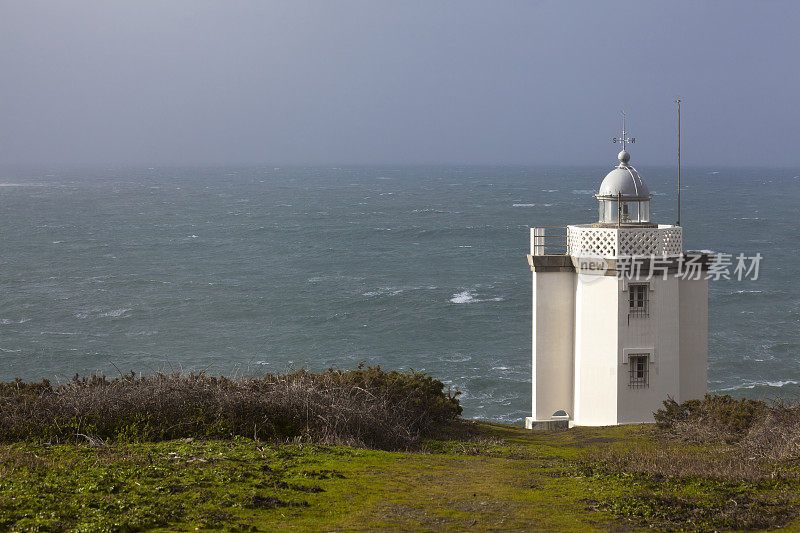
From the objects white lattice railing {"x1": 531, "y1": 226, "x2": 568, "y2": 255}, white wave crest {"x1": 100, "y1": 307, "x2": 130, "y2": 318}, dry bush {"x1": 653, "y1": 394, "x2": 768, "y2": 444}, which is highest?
white lattice railing {"x1": 531, "y1": 226, "x2": 568, "y2": 255}

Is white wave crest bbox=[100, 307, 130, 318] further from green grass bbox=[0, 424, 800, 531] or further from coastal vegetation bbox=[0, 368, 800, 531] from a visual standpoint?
green grass bbox=[0, 424, 800, 531]

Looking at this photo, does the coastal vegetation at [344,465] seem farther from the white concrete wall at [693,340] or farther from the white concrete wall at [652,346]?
the white concrete wall at [693,340]

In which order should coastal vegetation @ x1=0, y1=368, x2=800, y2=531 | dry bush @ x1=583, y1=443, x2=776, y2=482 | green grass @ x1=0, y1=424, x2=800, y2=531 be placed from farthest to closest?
1. dry bush @ x1=583, y1=443, x2=776, y2=482
2. coastal vegetation @ x1=0, y1=368, x2=800, y2=531
3. green grass @ x1=0, y1=424, x2=800, y2=531

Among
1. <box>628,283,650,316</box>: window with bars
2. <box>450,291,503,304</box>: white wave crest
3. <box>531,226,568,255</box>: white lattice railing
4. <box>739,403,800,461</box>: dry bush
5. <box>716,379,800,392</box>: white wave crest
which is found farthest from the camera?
<box>450,291,503,304</box>: white wave crest

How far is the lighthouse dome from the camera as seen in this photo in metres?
19.6

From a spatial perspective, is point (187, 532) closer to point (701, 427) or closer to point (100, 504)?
point (100, 504)

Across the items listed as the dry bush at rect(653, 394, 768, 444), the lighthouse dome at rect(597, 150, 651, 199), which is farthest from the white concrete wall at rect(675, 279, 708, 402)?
the dry bush at rect(653, 394, 768, 444)

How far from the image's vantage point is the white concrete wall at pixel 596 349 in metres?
18.8

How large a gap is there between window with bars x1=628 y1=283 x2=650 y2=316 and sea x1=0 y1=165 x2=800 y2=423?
25.1 ft

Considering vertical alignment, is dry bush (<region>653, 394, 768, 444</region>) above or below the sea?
above

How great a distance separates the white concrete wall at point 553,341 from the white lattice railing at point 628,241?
1.03 meters

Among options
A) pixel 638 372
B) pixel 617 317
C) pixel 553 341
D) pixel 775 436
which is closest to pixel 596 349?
pixel 617 317

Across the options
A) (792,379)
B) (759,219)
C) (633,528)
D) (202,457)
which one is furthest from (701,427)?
(759,219)

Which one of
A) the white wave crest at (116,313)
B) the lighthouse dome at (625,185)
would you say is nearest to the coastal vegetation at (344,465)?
the lighthouse dome at (625,185)
